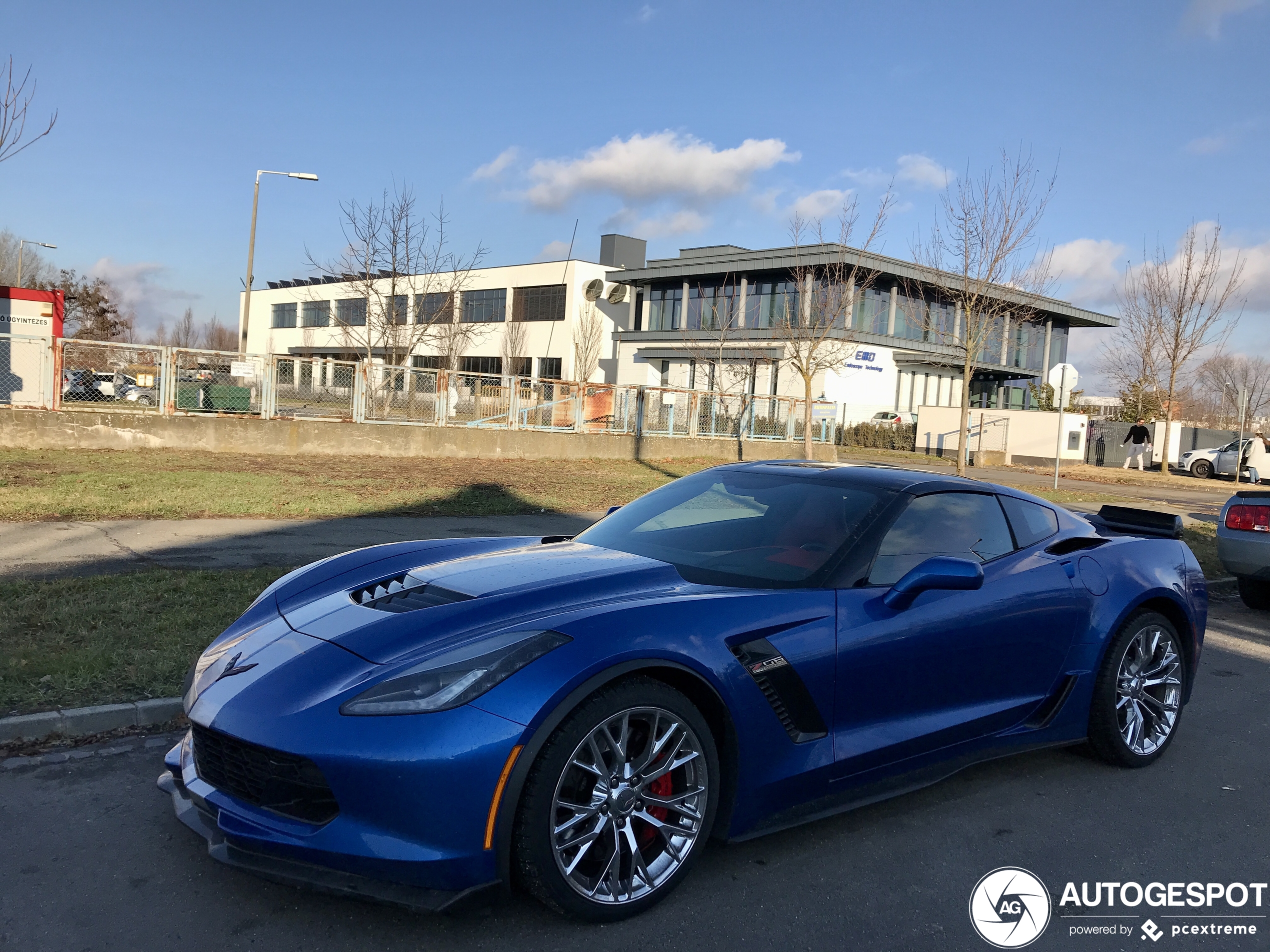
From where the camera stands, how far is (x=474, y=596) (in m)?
3.17

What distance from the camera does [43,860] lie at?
3.12 m

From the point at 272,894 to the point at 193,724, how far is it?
0.58m

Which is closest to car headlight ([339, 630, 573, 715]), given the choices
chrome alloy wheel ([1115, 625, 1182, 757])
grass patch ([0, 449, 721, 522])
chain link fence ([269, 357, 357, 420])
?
chrome alloy wheel ([1115, 625, 1182, 757])

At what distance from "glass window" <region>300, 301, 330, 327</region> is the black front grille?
78557mm

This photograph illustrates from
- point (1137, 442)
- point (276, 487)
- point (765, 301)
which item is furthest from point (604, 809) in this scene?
point (765, 301)

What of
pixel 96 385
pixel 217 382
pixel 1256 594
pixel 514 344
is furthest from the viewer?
pixel 514 344

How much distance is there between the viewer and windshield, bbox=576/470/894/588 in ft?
11.9

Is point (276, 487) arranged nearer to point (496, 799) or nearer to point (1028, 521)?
point (1028, 521)

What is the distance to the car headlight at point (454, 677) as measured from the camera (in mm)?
2623

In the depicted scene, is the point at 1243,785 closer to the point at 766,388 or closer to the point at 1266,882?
the point at 1266,882

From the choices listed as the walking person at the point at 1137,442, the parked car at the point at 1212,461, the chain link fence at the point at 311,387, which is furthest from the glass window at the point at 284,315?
the parked car at the point at 1212,461

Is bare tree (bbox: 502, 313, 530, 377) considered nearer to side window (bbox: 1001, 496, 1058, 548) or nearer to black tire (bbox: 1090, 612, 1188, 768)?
side window (bbox: 1001, 496, 1058, 548)

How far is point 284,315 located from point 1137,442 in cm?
7225

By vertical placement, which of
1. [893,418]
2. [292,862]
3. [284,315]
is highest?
[284,315]
